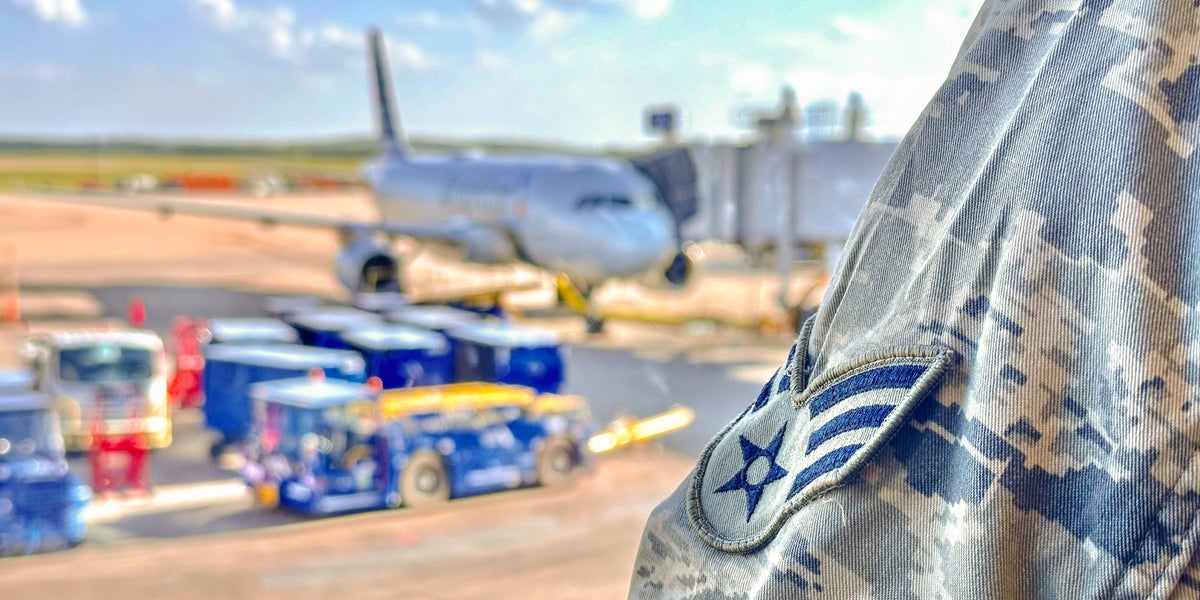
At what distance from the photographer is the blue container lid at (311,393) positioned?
460cm

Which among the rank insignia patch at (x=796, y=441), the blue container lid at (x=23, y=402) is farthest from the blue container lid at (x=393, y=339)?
the rank insignia patch at (x=796, y=441)

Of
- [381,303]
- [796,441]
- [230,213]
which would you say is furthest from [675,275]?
[796,441]

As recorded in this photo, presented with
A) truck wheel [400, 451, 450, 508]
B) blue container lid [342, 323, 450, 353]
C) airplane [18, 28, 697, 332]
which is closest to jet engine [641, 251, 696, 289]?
airplane [18, 28, 697, 332]

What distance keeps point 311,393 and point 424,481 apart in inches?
23.5

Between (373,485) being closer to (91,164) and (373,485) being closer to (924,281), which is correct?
(924,281)

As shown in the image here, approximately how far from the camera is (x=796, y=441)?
704mm

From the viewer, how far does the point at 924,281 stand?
0.66m

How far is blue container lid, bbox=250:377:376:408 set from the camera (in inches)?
181

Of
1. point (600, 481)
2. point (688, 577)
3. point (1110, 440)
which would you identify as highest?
point (1110, 440)

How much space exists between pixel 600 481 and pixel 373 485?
107cm

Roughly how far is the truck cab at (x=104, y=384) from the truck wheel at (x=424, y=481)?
1358mm

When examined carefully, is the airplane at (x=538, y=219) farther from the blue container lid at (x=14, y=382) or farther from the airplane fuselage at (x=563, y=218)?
the blue container lid at (x=14, y=382)

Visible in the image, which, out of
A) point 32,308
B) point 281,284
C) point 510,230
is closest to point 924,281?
point 510,230

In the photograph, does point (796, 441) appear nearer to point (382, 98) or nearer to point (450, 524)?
point (450, 524)
